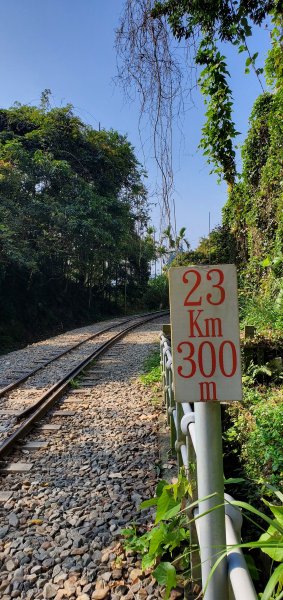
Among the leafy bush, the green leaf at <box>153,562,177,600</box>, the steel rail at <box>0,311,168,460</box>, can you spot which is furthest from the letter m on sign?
the steel rail at <box>0,311,168,460</box>

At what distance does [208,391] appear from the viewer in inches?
42.0

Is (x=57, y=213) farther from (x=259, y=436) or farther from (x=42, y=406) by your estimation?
(x=259, y=436)

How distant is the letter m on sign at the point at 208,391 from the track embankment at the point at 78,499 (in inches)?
73.0

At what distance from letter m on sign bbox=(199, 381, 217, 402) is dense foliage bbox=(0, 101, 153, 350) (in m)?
15.4

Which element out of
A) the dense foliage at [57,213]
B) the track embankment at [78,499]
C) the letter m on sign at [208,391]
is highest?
the dense foliage at [57,213]

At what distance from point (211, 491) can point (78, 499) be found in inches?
104

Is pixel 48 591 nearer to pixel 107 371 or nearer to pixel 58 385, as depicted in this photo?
pixel 58 385

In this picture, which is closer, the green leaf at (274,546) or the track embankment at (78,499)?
the green leaf at (274,546)

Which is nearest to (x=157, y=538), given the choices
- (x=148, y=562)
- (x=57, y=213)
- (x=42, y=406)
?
(x=148, y=562)

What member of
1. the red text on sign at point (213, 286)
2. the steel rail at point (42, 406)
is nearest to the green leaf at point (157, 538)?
the red text on sign at point (213, 286)

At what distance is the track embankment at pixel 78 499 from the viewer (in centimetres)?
245

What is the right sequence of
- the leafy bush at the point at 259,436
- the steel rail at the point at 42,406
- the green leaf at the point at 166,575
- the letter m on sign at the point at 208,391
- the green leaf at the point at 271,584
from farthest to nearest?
1. the steel rail at the point at 42,406
2. the leafy bush at the point at 259,436
3. the green leaf at the point at 166,575
4. the letter m on sign at the point at 208,391
5. the green leaf at the point at 271,584

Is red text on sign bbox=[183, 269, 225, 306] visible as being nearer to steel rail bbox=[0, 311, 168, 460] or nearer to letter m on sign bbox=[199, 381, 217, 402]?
letter m on sign bbox=[199, 381, 217, 402]

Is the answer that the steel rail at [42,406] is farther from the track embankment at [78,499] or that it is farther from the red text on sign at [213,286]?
the red text on sign at [213,286]
